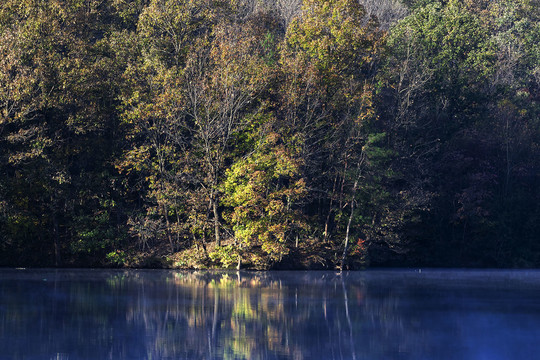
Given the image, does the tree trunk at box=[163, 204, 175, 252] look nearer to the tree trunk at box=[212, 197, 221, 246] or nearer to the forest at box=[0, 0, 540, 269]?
the forest at box=[0, 0, 540, 269]

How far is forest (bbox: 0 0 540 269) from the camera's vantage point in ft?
136

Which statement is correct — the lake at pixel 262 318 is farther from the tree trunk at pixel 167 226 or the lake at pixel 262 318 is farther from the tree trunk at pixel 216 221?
the tree trunk at pixel 167 226

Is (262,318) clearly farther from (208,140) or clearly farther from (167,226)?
(167,226)

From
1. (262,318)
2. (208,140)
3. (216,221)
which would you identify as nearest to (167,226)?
(216,221)

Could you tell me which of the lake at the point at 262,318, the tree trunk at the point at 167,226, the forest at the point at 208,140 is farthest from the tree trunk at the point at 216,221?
the lake at the point at 262,318

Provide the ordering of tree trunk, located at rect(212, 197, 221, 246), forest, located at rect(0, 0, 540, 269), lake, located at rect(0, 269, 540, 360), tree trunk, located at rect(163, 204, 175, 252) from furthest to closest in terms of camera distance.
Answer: tree trunk, located at rect(163, 204, 175, 252), tree trunk, located at rect(212, 197, 221, 246), forest, located at rect(0, 0, 540, 269), lake, located at rect(0, 269, 540, 360)

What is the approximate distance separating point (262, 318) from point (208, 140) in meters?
21.4

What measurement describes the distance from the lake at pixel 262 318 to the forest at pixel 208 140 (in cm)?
627

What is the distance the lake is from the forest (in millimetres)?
6270

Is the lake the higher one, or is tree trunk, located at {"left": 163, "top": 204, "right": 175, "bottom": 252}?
tree trunk, located at {"left": 163, "top": 204, "right": 175, "bottom": 252}

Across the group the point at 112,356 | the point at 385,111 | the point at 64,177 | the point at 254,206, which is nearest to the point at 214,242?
the point at 254,206

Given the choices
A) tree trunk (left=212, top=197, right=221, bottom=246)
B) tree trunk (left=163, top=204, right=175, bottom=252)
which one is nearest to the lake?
tree trunk (left=212, top=197, right=221, bottom=246)

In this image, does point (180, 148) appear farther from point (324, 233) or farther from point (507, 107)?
point (507, 107)

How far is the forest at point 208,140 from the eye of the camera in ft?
136
